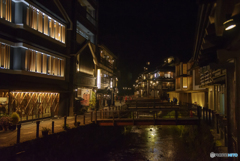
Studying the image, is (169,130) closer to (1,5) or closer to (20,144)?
(20,144)

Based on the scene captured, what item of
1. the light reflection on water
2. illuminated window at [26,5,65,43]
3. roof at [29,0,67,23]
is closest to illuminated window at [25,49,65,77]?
illuminated window at [26,5,65,43]

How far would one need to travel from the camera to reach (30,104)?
716 inches

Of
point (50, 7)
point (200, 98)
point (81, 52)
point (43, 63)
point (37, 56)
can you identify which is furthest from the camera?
point (200, 98)

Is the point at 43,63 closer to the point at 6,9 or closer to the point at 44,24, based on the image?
the point at 44,24

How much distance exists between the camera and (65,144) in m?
13.8

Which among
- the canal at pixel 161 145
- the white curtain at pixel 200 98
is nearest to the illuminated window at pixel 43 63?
the canal at pixel 161 145

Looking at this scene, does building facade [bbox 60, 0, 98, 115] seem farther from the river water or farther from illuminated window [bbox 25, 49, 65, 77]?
the river water

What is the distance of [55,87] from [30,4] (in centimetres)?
877

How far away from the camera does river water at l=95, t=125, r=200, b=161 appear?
54.1 ft

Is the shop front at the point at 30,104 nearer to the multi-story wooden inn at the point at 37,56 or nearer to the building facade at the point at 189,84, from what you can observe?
the multi-story wooden inn at the point at 37,56

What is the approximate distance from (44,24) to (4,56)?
620 cm

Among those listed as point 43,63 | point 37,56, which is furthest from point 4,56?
point 43,63

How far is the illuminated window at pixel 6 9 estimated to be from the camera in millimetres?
14820

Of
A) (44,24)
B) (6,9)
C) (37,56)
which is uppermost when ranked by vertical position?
(44,24)
